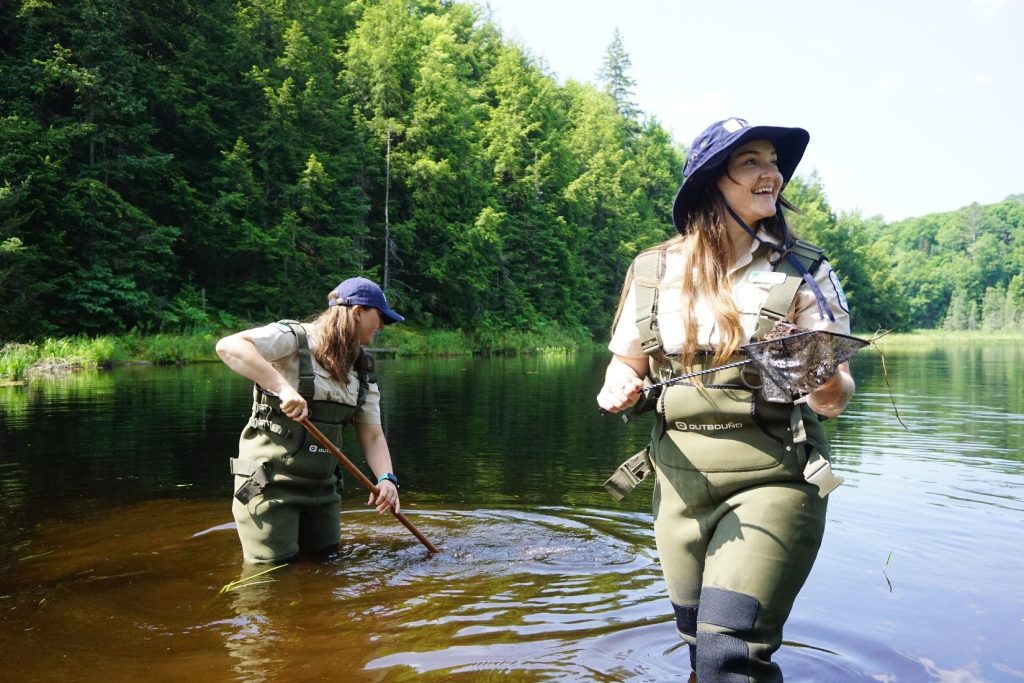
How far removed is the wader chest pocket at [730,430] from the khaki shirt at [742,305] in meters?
0.16

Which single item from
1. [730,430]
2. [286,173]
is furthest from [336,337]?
[286,173]

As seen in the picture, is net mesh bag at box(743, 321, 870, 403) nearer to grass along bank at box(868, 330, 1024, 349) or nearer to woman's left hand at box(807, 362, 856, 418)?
woman's left hand at box(807, 362, 856, 418)

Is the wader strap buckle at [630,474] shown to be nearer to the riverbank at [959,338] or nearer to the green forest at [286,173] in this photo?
the green forest at [286,173]

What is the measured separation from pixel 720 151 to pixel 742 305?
49 cm

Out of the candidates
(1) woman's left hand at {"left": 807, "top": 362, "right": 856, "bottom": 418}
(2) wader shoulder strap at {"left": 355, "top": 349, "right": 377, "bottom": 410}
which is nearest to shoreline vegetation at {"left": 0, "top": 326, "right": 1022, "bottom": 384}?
(2) wader shoulder strap at {"left": 355, "top": 349, "right": 377, "bottom": 410}

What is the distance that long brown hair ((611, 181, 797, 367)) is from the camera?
8.84 ft

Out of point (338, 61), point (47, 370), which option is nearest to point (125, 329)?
point (47, 370)

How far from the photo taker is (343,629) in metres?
4.45

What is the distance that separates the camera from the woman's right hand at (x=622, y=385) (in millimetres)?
2750

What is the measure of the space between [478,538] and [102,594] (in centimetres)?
255

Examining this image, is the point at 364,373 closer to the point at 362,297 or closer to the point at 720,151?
the point at 362,297

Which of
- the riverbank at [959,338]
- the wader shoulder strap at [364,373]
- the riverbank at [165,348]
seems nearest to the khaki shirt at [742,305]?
the wader shoulder strap at [364,373]

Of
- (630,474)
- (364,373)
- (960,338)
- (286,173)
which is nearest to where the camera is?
(630,474)

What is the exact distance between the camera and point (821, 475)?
257 centimetres
